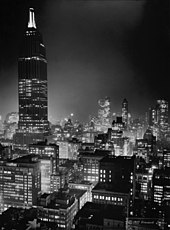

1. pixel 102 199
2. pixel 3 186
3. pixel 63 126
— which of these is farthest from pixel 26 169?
pixel 63 126

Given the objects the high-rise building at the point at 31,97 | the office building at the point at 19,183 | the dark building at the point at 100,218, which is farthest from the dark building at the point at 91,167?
the high-rise building at the point at 31,97

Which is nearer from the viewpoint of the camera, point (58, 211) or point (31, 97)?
point (58, 211)

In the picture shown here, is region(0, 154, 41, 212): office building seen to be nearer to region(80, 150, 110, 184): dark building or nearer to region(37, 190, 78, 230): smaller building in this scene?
region(37, 190, 78, 230): smaller building

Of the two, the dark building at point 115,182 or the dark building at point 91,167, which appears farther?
the dark building at point 91,167

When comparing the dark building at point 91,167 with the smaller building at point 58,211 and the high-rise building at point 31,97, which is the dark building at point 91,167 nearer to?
the smaller building at point 58,211

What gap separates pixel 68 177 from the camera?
8078 mm

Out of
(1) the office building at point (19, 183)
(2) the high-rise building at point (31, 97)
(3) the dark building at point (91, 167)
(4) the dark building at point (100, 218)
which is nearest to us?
(4) the dark building at point (100, 218)

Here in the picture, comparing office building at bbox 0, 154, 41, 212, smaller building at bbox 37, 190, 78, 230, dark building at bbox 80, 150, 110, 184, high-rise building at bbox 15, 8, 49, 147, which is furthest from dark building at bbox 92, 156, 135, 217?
high-rise building at bbox 15, 8, 49, 147

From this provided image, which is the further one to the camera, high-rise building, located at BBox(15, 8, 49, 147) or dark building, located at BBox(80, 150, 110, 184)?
high-rise building, located at BBox(15, 8, 49, 147)

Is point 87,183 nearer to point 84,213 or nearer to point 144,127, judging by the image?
point 84,213

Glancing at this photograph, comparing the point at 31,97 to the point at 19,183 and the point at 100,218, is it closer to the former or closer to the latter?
the point at 19,183

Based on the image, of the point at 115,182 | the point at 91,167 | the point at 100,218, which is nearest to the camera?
the point at 100,218

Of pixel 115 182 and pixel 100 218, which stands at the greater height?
pixel 115 182

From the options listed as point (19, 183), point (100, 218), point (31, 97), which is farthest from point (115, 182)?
point (31, 97)
